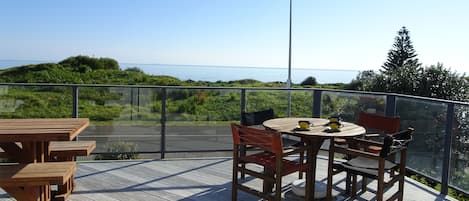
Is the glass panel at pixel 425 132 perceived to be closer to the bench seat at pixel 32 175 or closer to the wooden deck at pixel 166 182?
the wooden deck at pixel 166 182

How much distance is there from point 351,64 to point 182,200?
31.3m

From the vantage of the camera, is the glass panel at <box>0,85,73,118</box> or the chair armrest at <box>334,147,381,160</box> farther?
the glass panel at <box>0,85,73,118</box>

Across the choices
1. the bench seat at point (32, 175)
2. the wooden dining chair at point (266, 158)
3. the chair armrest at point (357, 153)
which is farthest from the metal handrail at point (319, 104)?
the bench seat at point (32, 175)

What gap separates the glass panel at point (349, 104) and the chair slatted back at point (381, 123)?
2.37 feet

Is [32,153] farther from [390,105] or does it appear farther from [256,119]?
[390,105]

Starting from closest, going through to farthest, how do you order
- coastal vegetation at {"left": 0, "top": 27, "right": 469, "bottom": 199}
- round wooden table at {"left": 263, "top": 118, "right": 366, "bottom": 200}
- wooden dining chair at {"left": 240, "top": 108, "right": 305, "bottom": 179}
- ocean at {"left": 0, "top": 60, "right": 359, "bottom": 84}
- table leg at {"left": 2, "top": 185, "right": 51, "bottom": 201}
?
table leg at {"left": 2, "top": 185, "right": 51, "bottom": 201} → round wooden table at {"left": 263, "top": 118, "right": 366, "bottom": 200} → wooden dining chair at {"left": 240, "top": 108, "right": 305, "bottom": 179} → coastal vegetation at {"left": 0, "top": 27, "right": 469, "bottom": 199} → ocean at {"left": 0, "top": 60, "right": 359, "bottom": 84}

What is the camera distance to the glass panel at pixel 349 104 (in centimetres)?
488

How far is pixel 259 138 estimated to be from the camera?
3.08m

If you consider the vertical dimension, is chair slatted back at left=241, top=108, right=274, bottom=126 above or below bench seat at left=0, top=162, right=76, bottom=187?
above

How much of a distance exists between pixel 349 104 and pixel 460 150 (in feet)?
5.03

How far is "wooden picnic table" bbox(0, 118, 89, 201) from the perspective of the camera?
2.56 m

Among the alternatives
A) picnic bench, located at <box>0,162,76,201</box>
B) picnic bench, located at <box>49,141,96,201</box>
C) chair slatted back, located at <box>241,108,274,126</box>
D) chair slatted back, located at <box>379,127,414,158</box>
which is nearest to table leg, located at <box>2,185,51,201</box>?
picnic bench, located at <box>0,162,76,201</box>

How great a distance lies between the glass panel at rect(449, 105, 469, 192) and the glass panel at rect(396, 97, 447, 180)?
139mm

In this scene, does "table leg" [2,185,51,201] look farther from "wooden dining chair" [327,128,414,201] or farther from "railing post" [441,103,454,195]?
"railing post" [441,103,454,195]
